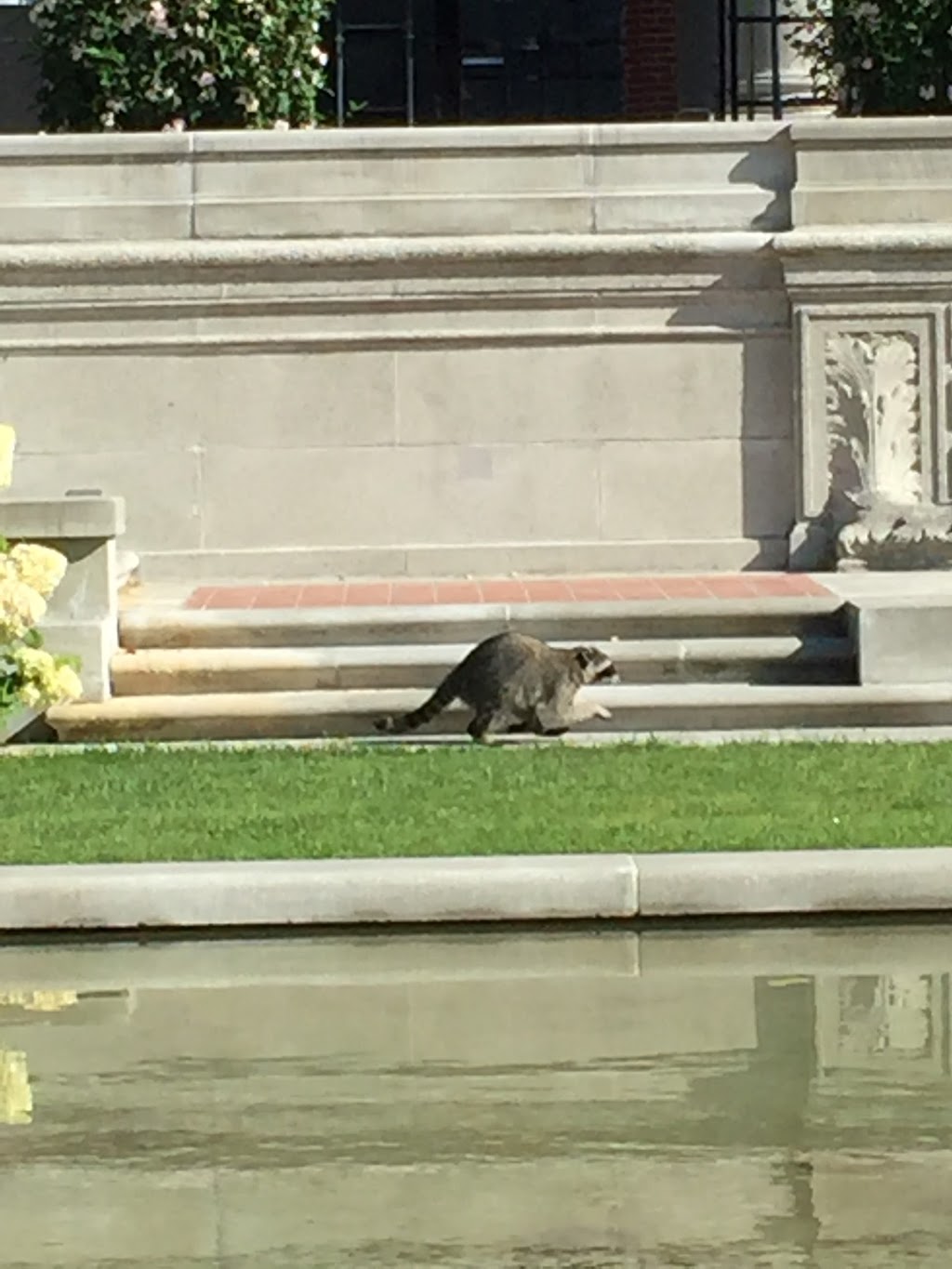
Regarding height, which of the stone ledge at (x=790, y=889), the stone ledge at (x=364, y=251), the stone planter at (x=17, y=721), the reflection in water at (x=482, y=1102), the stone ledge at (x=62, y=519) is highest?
the stone ledge at (x=364, y=251)

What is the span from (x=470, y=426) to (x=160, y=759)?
442 centimetres

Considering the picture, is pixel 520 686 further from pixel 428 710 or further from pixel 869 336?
pixel 869 336

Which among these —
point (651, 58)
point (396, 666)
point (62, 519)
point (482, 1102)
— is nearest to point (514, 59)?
point (651, 58)

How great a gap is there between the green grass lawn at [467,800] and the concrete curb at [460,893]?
1.35 feet

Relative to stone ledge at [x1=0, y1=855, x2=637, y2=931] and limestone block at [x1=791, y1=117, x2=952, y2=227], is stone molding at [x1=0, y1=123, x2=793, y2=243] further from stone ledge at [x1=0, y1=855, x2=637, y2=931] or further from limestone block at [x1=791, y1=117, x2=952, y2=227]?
stone ledge at [x1=0, y1=855, x2=637, y2=931]

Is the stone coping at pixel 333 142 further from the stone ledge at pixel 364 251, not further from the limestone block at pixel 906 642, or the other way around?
the limestone block at pixel 906 642

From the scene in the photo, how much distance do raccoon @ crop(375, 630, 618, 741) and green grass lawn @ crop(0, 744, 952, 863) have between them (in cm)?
20

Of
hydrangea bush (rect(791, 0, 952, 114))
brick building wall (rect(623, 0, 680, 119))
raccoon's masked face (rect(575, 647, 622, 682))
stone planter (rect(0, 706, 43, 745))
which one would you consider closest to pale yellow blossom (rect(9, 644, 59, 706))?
stone planter (rect(0, 706, 43, 745))

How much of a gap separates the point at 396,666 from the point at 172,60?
515 centimetres

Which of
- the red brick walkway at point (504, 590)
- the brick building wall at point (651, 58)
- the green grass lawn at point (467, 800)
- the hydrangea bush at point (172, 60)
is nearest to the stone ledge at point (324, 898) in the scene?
the green grass lawn at point (467, 800)

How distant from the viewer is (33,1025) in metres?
7.80

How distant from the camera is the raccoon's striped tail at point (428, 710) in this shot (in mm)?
12328

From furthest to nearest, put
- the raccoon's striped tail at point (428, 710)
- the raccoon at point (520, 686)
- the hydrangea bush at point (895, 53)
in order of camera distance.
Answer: the hydrangea bush at point (895, 53)
the raccoon's striped tail at point (428, 710)
the raccoon at point (520, 686)

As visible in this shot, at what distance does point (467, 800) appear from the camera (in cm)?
1070
